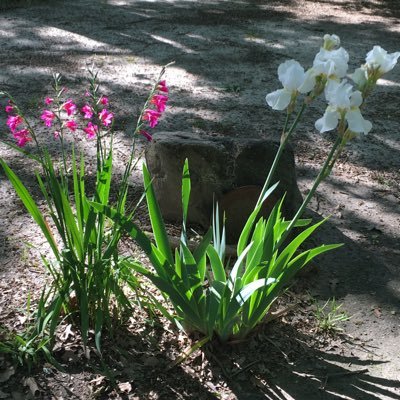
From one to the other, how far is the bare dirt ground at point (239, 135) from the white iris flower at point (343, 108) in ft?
3.73

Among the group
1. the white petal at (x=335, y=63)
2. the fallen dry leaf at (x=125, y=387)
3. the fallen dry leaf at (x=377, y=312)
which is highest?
the white petal at (x=335, y=63)

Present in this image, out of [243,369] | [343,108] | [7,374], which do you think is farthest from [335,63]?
[7,374]

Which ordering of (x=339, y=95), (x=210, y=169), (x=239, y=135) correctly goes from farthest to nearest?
(x=239, y=135) → (x=210, y=169) → (x=339, y=95)

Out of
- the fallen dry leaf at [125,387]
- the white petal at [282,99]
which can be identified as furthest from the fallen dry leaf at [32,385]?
the white petal at [282,99]

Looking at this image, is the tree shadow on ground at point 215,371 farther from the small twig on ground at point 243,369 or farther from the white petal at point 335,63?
the white petal at point 335,63

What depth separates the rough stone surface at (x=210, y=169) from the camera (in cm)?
341

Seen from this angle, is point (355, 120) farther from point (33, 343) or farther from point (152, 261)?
point (33, 343)

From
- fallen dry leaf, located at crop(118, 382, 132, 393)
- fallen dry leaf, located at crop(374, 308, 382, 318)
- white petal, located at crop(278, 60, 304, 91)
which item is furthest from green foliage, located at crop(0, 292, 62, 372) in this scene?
fallen dry leaf, located at crop(374, 308, 382, 318)

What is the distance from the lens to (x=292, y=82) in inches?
81.2

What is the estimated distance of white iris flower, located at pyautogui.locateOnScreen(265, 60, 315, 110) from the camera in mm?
2045

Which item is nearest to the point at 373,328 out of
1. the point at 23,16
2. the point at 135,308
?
the point at 135,308

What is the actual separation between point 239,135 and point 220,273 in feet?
8.63

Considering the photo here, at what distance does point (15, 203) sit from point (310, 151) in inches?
90.1

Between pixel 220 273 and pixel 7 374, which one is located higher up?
pixel 220 273
